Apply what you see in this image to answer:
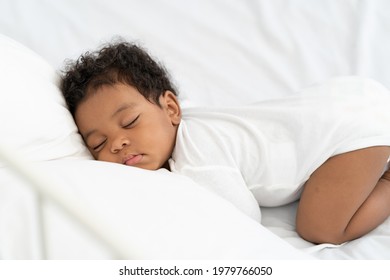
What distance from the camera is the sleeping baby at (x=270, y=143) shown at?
4.47 feet

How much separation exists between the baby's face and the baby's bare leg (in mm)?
327

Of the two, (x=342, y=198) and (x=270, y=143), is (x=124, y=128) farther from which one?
(x=342, y=198)

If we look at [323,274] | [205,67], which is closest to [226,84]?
[205,67]

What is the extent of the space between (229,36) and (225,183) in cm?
63

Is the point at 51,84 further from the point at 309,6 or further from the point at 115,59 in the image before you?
the point at 309,6

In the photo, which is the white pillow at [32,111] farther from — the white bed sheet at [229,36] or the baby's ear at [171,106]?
the white bed sheet at [229,36]

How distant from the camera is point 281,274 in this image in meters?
1.02

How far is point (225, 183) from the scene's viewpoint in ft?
4.49

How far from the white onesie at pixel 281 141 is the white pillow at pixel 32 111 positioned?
0.24m

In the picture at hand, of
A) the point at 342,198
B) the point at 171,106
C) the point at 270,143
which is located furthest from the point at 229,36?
the point at 342,198

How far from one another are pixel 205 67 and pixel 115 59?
36 cm

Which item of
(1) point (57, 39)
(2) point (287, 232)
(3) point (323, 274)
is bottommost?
(2) point (287, 232)

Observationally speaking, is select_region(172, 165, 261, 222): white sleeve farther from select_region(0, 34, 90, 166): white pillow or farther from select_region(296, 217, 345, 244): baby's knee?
select_region(0, 34, 90, 166): white pillow

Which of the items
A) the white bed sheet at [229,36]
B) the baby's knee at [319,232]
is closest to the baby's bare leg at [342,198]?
the baby's knee at [319,232]
